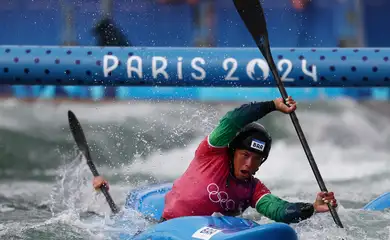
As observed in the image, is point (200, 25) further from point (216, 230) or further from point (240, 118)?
point (216, 230)

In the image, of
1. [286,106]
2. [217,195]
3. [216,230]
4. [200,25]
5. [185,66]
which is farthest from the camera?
[200,25]

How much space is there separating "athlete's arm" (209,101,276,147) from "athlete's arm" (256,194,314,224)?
1.13ft

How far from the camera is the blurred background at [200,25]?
7672mm

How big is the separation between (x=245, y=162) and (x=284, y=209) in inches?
11.1

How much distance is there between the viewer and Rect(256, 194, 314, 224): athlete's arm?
400cm

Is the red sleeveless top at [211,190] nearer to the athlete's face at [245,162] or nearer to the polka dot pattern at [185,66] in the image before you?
the athlete's face at [245,162]

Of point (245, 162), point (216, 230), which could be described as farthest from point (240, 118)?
point (216, 230)

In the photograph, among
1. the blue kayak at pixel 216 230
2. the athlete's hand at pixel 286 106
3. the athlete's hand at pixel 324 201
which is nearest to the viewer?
the blue kayak at pixel 216 230

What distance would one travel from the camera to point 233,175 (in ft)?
13.8

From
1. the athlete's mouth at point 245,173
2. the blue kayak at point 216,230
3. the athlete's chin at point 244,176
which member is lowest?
the blue kayak at point 216,230

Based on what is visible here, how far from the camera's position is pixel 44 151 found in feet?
24.2

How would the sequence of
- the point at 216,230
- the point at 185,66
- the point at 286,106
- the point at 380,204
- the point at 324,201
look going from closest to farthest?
the point at 216,230, the point at 324,201, the point at 286,106, the point at 380,204, the point at 185,66

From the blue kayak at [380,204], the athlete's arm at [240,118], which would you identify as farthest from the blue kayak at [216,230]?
the blue kayak at [380,204]

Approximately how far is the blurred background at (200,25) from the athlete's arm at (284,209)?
344 cm
